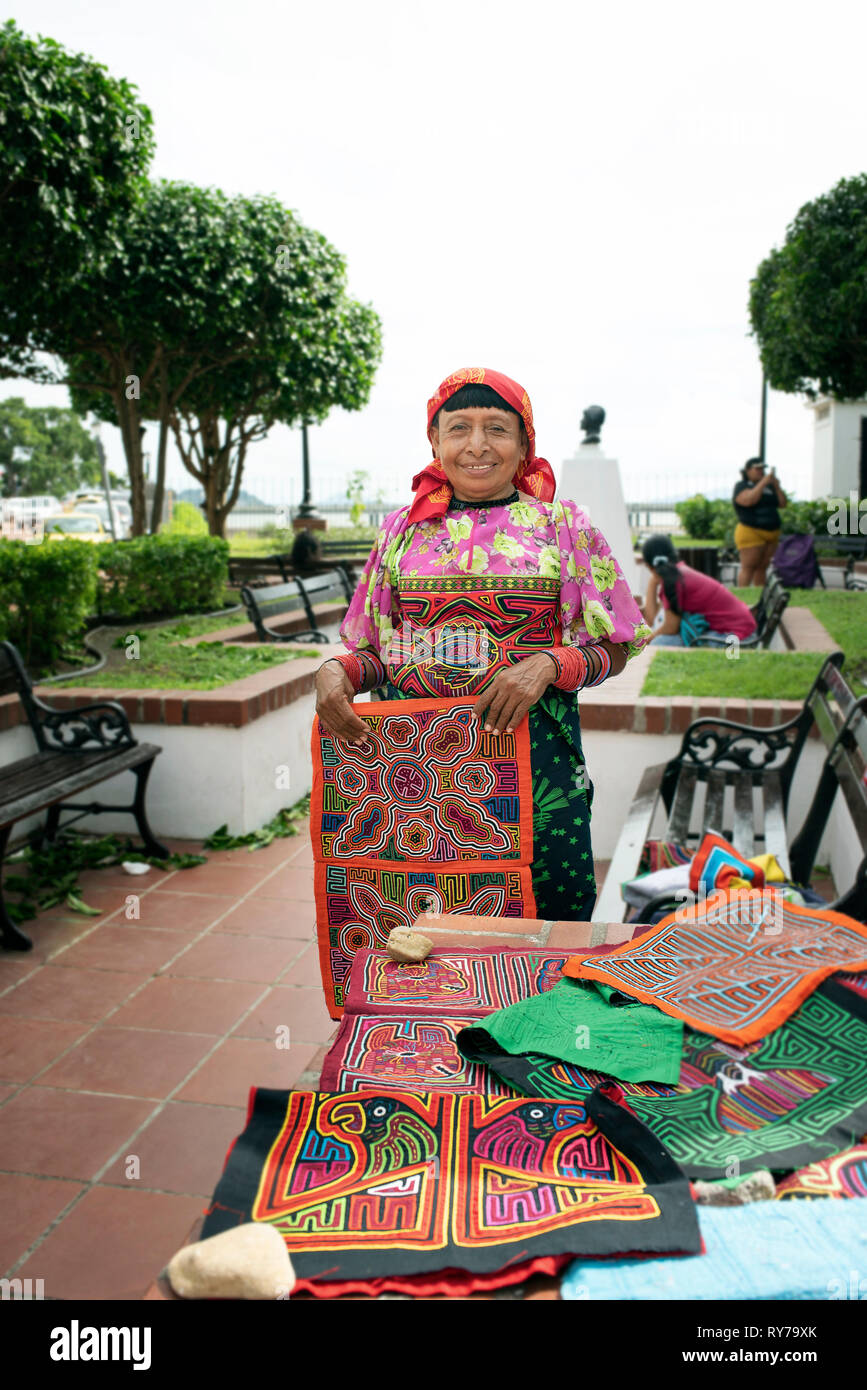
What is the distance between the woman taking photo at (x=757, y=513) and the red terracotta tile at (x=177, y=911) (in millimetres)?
8129

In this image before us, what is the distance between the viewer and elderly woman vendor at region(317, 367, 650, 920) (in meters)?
2.11

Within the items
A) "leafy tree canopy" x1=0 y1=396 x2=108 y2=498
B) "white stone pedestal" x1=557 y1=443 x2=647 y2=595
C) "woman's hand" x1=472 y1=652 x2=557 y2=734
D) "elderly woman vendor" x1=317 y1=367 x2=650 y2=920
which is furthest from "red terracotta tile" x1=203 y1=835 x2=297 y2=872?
"leafy tree canopy" x1=0 y1=396 x2=108 y2=498

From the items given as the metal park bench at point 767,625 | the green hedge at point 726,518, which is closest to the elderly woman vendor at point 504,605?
the metal park bench at point 767,625

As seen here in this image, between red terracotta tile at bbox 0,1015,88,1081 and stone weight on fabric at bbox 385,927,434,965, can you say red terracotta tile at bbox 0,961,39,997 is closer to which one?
red terracotta tile at bbox 0,1015,88,1081

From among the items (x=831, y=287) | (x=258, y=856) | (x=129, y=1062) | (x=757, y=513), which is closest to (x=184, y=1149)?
(x=129, y=1062)

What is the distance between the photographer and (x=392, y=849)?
2.14 metres

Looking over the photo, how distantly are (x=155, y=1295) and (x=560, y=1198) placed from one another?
440 mm

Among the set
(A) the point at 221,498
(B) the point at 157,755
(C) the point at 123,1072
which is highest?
(A) the point at 221,498

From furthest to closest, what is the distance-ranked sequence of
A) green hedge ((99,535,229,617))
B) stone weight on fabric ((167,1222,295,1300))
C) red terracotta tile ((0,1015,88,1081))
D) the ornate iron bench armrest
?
1. green hedge ((99,535,229,617))
2. the ornate iron bench armrest
3. red terracotta tile ((0,1015,88,1081))
4. stone weight on fabric ((167,1222,295,1300))

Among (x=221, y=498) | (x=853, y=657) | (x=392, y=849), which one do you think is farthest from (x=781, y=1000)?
(x=221, y=498)

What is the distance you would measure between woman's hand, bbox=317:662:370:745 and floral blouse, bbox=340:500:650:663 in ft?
0.69

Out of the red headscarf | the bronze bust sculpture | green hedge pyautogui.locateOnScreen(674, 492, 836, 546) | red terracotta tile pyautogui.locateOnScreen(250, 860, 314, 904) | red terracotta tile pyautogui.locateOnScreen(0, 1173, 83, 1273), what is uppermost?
the bronze bust sculpture

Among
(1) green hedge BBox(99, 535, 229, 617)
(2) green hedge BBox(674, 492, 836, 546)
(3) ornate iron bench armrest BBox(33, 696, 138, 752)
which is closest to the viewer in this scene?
(3) ornate iron bench armrest BBox(33, 696, 138, 752)

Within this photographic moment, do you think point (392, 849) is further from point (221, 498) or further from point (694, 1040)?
point (221, 498)
